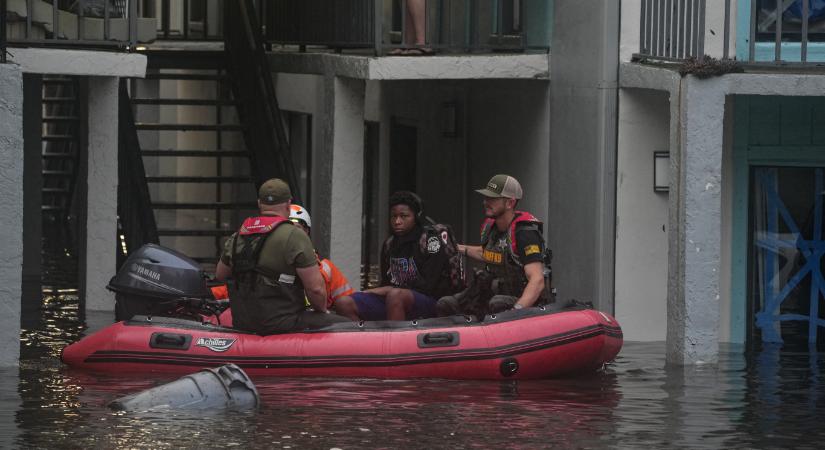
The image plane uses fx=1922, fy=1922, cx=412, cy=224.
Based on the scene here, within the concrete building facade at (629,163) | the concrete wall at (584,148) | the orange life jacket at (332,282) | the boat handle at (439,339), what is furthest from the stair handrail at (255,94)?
the boat handle at (439,339)

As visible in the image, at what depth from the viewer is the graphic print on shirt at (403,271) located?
13.8 m

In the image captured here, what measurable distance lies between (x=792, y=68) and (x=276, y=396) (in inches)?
176

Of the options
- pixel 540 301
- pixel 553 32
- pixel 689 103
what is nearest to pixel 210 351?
pixel 540 301

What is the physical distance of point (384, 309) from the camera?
13.8 meters

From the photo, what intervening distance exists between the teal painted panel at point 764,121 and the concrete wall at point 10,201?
5.93 metres

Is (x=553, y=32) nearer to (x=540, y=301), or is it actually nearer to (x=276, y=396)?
(x=540, y=301)

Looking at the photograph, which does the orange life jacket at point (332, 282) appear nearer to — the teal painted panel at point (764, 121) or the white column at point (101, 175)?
the white column at point (101, 175)

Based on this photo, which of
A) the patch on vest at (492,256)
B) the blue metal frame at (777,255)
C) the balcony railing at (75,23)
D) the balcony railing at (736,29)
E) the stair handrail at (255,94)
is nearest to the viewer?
the patch on vest at (492,256)

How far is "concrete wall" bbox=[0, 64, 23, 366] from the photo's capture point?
→ 12.8m

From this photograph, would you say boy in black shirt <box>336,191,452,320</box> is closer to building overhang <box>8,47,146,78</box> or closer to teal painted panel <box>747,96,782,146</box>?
building overhang <box>8,47,146,78</box>

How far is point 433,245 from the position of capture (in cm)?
1377

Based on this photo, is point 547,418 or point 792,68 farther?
point 792,68

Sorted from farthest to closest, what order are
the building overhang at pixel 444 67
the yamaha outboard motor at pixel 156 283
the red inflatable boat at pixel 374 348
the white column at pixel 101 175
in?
the white column at pixel 101 175
the building overhang at pixel 444 67
the yamaha outboard motor at pixel 156 283
the red inflatable boat at pixel 374 348

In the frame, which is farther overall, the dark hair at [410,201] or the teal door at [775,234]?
the teal door at [775,234]
